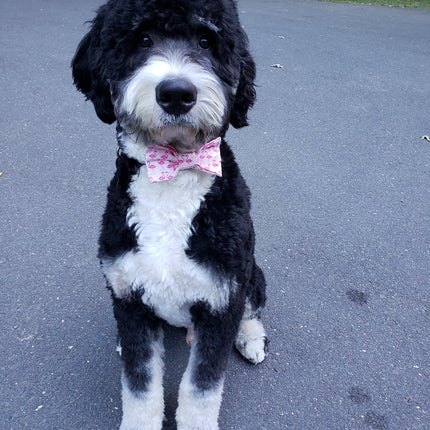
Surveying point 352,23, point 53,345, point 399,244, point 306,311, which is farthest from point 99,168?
point 352,23

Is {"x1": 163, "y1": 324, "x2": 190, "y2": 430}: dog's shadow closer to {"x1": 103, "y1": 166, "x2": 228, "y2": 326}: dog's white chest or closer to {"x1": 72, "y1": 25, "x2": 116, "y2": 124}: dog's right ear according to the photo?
{"x1": 103, "y1": 166, "x2": 228, "y2": 326}: dog's white chest

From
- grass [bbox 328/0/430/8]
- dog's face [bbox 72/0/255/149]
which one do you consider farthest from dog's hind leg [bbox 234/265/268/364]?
grass [bbox 328/0/430/8]

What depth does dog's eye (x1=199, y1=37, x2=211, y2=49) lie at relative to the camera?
5.41 feet

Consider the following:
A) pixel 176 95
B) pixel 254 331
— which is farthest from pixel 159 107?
pixel 254 331

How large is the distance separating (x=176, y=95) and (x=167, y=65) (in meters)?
0.12

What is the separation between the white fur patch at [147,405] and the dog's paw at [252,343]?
0.53 m

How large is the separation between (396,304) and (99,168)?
2525 mm

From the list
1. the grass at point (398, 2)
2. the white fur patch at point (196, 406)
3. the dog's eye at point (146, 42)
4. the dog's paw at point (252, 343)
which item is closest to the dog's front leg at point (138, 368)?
the white fur patch at point (196, 406)

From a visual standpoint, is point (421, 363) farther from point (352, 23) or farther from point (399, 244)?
point (352, 23)

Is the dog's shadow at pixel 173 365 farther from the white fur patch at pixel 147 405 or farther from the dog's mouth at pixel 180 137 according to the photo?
the dog's mouth at pixel 180 137

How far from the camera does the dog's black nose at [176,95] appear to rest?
1465 mm

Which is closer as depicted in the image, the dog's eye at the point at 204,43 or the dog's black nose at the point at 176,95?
the dog's black nose at the point at 176,95

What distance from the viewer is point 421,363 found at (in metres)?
2.42

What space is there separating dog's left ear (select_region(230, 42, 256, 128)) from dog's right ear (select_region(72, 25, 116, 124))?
0.50 metres
